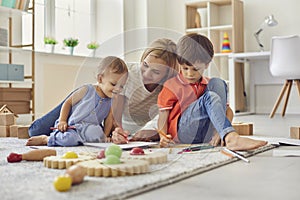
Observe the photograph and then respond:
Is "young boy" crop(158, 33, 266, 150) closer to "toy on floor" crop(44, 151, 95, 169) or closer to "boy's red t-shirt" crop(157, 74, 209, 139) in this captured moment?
"boy's red t-shirt" crop(157, 74, 209, 139)

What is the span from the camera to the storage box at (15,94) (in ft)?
10.7

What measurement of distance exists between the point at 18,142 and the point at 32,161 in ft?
2.20


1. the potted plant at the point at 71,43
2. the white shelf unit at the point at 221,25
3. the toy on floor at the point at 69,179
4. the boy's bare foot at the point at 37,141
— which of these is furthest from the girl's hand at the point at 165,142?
the white shelf unit at the point at 221,25

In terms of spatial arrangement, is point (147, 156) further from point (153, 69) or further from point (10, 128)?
point (10, 128)

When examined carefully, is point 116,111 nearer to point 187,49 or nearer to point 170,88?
point 170,88

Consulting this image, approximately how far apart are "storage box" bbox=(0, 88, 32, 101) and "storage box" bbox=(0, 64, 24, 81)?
0.29ft

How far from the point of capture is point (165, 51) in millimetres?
1505

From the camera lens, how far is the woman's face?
1540mm

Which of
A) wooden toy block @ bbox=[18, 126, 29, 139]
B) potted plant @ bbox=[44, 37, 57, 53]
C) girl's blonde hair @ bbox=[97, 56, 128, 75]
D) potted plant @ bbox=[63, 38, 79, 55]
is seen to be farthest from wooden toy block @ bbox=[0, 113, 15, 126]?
potted plant @ bbox=[63, 38, 79, 55]

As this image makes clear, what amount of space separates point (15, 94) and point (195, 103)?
2.13m

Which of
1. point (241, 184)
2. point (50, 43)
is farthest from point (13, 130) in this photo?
point (50, 43)

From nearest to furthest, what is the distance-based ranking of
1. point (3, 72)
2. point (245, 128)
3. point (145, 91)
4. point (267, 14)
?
point (145, 91) → point (245, 128) → point (3, 72) → point (267, 14)

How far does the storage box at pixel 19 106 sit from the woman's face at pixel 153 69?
198cm

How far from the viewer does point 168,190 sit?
3.16ft
